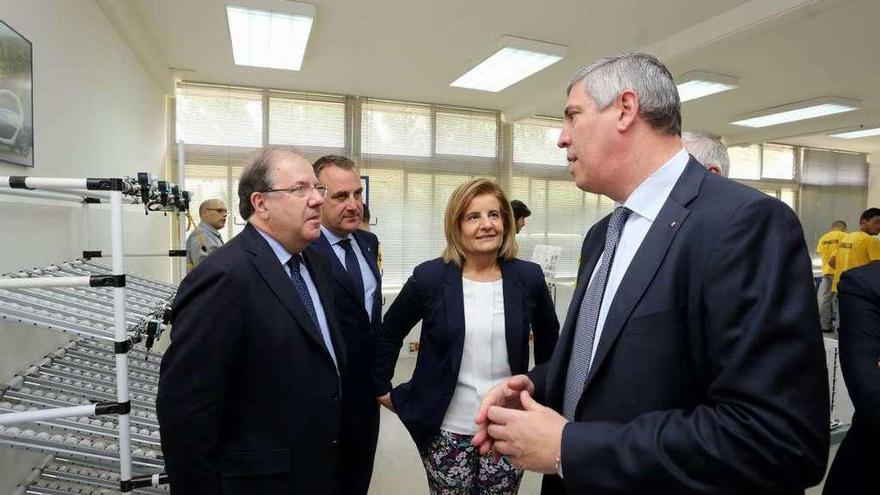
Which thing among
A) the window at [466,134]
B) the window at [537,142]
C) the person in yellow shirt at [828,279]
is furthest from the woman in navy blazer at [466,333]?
the person in yellow shirt at [828,279]

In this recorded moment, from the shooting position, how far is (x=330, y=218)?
1936 millimetres

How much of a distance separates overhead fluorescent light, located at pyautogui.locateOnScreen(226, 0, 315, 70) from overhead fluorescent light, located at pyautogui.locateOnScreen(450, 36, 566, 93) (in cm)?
159

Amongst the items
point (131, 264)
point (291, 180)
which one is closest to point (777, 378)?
point (291, 180)

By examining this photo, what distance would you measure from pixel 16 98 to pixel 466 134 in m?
4.90

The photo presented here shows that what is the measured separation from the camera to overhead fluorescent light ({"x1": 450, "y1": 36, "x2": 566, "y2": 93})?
12.8ft

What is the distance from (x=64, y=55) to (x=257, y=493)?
100 inches

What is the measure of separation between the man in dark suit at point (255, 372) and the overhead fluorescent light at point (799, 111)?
20.9 feet

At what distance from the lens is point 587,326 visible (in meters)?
0.90

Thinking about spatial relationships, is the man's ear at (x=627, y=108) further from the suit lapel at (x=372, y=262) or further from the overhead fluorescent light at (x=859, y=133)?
the overhead fluorescent light at (x=859, y=133)

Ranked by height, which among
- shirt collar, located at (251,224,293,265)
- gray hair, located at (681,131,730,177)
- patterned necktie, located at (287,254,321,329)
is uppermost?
gray hair, located at (681,131,730,177)

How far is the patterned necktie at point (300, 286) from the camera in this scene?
4.63ft

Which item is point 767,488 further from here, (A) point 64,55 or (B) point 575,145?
(A) point 64,55

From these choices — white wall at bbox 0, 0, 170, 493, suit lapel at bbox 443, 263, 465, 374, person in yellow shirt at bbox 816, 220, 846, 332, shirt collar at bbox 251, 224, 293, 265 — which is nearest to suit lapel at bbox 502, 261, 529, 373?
suit lapel at bbox 443, 263, 465, 374

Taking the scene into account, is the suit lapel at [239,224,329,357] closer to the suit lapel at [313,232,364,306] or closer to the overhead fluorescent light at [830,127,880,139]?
the suit lapel at [313,232,364,306]
